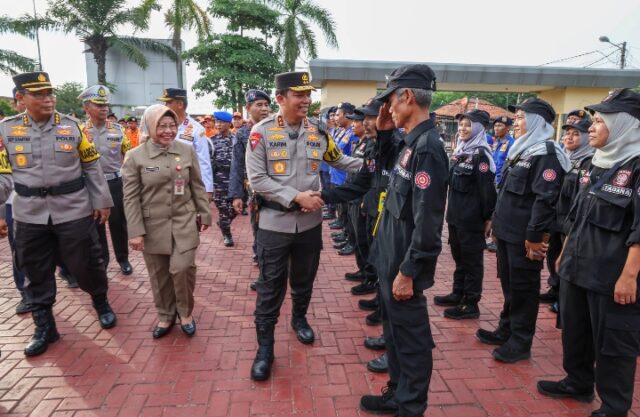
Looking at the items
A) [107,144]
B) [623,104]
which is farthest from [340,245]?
[623,104]

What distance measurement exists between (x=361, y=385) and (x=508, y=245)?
1.54 metres

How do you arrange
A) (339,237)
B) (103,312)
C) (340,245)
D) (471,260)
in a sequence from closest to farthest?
(103,312) < (471,260) < (340,245) < (339,237)

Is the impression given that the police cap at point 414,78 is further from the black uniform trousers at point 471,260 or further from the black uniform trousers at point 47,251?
the black uniform trousers at point 47,251

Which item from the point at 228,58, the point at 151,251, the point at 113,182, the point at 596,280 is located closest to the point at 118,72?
the point at 228,58

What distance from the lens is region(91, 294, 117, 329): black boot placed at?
373cm

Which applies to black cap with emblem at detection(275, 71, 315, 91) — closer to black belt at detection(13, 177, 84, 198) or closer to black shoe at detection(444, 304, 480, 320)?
black belt at detection(13, 177, 84, 198)

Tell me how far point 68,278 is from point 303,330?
2.96 m

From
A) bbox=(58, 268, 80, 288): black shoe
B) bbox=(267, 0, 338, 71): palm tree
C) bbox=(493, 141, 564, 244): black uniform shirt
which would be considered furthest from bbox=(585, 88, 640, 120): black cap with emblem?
bbox=(267, 0, 338, 71): palm tree

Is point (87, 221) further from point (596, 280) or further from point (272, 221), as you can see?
point (596, 280)

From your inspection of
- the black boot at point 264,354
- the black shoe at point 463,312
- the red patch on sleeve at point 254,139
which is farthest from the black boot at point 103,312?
the black shoe at point 463,312

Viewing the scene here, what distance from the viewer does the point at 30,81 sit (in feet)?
10.6

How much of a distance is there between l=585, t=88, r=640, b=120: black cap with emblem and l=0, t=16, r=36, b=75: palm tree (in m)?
21.9

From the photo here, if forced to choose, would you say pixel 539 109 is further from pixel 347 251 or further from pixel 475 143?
pixel 347 251

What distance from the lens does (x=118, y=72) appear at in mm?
23953
